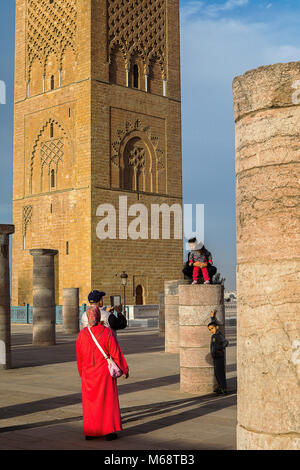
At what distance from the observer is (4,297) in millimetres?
11258

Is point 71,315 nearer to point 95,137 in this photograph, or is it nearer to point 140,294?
point 140,294

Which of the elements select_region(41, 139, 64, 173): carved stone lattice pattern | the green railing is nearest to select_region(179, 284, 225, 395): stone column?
the green railing

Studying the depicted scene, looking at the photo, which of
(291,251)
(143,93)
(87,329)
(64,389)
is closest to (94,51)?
(143,93)

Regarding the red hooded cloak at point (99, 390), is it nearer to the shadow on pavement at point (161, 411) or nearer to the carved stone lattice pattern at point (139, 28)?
the shadow on pavement at point (161, 411)

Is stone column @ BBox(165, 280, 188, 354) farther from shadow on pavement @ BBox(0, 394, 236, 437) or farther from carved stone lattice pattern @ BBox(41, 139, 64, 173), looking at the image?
carved stone lattice pattern @ BBox(41, 139, 64, 173)

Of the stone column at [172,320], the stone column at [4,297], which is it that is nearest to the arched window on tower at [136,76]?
the stone column at [172,320]

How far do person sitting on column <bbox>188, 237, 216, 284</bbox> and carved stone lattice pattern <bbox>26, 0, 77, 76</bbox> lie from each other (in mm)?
24186

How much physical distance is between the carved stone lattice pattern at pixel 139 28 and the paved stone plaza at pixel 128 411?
22789 millimetres

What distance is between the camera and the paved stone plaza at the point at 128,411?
17.8 feet

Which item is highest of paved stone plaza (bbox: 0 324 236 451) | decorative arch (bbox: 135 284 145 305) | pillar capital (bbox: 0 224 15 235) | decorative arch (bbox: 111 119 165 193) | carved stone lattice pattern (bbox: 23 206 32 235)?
decorative arch (bbox: 111 119 165 193)

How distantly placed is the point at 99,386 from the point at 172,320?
8.88 meters

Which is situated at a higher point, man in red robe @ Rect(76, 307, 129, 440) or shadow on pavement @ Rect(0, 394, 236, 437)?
Result: man in red robe @ Rect(76, 307, 129, 440)

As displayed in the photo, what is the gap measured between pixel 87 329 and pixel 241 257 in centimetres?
239

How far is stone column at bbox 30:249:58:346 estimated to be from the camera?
16.5 m
